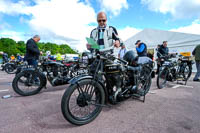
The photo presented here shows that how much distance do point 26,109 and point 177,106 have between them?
10.0 ft

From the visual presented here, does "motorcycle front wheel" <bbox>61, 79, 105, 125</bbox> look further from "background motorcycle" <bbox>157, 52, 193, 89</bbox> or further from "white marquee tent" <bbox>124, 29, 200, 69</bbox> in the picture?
"white marquee tent" <bbox>124, 29, 200, 69</bbox>

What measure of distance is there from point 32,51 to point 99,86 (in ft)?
10.7

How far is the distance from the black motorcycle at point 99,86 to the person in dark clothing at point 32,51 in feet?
8.91

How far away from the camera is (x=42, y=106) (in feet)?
7.70

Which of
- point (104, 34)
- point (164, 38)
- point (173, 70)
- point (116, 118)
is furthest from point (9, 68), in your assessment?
point (164, 38)

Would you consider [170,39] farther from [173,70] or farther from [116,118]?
[116,118]

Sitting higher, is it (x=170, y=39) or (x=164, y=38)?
(x=164, y=38)

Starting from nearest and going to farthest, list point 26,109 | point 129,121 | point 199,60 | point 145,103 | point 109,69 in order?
point 129,121 → point 109,69 → point 26,109 → point 145,103 → point 199,60

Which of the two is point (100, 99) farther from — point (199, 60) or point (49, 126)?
point (199, 60)

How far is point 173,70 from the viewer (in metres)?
4.14

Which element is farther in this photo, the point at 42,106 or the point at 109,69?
the point at 42,106

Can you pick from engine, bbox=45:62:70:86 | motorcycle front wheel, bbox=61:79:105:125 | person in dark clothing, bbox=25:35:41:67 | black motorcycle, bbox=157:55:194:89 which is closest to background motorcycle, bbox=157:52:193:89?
black motorcycle, bbox=157:55:194:89

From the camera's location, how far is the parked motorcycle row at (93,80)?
1650mm

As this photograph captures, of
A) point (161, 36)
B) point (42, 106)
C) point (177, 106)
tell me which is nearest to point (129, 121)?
point (177, 106)
